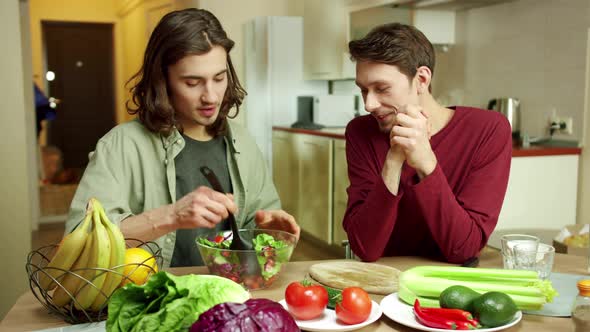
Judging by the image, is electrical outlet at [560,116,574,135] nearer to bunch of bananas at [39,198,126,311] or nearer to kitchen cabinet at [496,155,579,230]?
kitchen cabinet at [496,155,579,230]

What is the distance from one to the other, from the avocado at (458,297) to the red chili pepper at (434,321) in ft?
0.12

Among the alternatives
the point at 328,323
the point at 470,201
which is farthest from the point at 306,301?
the point at 470,201

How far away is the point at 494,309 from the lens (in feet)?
3.27

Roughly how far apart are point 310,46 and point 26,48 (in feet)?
8.25

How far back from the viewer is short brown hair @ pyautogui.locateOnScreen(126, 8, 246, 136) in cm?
165

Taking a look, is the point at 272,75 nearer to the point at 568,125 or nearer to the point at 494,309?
the point at 568,125

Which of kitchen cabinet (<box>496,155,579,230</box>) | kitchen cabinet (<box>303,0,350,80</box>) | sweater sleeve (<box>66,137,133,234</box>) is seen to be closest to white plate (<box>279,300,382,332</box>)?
sweater sleeve (<box>66,137,133,234</box>)

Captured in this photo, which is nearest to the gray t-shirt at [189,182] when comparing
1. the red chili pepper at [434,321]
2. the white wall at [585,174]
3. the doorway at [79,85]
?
the red chili pepper at [434,321]

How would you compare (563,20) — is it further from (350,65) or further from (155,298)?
(155,298)

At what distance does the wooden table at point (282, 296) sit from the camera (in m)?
1.06

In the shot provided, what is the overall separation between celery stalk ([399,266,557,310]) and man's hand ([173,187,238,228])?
41 centimetres

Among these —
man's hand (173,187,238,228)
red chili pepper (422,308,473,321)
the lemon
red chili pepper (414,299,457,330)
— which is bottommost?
red chili pepper (414,299,457,330)

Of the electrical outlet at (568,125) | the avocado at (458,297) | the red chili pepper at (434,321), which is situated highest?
the electrical outlet at (568,125)

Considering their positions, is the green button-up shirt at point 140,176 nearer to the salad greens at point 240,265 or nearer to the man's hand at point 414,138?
the salad greens at point 240,265
